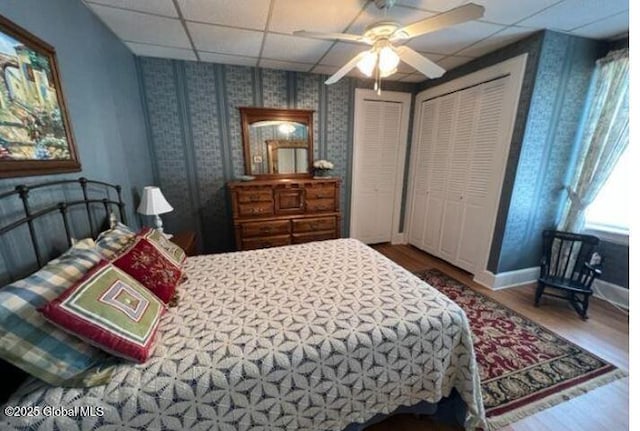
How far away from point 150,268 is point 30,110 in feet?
3.14

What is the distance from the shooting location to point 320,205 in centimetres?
322

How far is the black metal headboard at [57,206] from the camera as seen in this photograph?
3.72ft

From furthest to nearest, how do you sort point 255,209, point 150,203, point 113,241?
point 255,209, point 150,203, point 113,241

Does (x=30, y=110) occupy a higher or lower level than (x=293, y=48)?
lower

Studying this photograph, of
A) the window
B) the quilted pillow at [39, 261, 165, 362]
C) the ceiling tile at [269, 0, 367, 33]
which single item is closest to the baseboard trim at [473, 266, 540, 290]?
the window

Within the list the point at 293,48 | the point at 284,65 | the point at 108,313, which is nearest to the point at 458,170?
the point at 293,48

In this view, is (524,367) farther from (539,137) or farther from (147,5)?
(147,5)

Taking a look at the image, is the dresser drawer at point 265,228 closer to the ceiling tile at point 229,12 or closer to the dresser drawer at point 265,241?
the dresser drawer at point 265,241

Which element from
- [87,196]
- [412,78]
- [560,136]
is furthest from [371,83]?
[87,196]

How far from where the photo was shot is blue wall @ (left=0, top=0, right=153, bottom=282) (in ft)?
4.27

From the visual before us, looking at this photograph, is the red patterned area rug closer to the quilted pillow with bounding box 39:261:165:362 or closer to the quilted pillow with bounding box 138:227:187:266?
the quilted pillow with bounding box 39:261:165:362

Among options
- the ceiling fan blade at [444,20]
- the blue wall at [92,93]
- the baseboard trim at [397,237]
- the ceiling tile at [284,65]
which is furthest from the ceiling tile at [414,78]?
the blue wall at [92,93]

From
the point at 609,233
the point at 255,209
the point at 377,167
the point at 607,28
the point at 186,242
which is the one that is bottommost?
the point at 186,242

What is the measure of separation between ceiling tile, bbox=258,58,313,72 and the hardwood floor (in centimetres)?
284
